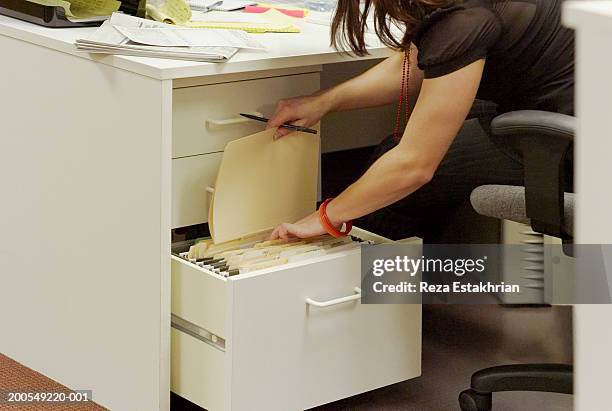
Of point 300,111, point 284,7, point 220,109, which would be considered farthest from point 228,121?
point 284,7

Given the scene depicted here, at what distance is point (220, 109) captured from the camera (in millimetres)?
1612

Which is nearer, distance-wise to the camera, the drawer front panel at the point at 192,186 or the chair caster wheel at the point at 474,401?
the drawer front panel at the point at 192,186

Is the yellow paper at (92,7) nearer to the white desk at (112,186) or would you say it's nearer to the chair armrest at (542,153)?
the white desk at (112,186)

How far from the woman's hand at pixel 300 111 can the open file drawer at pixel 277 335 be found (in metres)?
0.22

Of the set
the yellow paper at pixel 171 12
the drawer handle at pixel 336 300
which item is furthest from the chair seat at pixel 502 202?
the yellow paper at pixel 171 12

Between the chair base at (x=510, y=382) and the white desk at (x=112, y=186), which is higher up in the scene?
the white desk at (x=112, y=186)

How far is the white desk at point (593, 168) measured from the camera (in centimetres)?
79

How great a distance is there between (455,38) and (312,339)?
485 mm

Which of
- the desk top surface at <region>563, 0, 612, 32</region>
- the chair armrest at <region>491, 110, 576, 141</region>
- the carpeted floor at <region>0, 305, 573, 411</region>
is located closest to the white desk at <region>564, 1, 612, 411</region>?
the desk top surface at <region>563, 0, 612, 32</region>

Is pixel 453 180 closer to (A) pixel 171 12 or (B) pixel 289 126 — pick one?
(B) pixel 289 126

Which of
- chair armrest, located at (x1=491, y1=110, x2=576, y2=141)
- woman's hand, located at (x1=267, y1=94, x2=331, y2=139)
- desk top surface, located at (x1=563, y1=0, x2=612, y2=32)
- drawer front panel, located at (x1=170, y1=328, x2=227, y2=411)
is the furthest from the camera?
woman's hand, located at (x1=267, y1=94, x2=331, y2=139)

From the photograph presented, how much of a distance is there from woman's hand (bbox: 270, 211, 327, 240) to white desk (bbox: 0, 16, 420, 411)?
133mm

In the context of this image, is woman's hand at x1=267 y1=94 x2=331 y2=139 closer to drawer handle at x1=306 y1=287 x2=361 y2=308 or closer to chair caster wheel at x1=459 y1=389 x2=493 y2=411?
drawer handle at x1=306 y1=287 x2=361 y2=308

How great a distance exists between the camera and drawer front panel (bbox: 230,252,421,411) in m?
1.53
